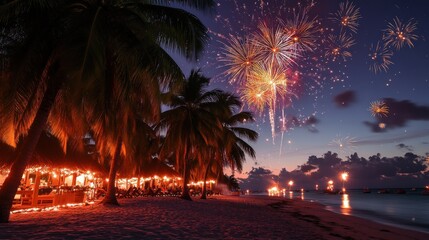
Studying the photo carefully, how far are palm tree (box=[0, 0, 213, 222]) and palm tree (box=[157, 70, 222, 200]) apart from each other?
1101 centimetres

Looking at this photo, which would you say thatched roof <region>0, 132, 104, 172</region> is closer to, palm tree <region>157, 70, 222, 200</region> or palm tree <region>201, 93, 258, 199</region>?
palm tree <region>157, 70, 222, 200</region>

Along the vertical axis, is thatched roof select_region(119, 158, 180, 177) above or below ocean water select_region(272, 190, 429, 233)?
above

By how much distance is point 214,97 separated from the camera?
2389 cm

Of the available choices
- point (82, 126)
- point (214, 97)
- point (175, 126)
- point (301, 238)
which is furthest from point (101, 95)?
point (214, 97)

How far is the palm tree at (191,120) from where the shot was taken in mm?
22078

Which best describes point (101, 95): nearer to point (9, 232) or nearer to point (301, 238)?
point (9, 232)

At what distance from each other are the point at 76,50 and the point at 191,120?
14328 millimetres

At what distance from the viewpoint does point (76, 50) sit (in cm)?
802

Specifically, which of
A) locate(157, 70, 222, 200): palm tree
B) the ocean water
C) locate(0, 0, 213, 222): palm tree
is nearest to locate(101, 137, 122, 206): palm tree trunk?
locate(0, 0, 213, 222): palm tree

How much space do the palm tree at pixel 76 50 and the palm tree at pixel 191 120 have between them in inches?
433

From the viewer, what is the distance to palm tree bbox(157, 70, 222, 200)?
22.1 m

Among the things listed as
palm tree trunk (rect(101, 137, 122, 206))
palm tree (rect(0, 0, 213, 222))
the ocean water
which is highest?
palm tree (rect(0, 0, 213, 222))

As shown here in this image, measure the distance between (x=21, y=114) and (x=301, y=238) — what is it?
9295 millimetres

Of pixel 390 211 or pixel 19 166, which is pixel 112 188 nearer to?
pixel 19 166
